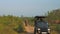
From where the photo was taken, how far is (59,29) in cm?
3103

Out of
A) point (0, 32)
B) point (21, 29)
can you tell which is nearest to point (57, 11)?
point (21, 29)

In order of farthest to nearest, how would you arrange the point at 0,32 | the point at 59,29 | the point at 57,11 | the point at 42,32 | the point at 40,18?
the point at 57,11
the point at 59,29
the point at 40,18
the point at 42,32
the point at 0,32

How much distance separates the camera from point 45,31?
67.0 ft

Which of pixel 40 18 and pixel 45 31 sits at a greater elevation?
pixel 40 18

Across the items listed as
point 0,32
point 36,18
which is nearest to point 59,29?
point 36,18

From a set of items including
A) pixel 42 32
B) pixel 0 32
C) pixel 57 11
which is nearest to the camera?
pixel 0 32

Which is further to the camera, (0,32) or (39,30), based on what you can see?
(39,30)

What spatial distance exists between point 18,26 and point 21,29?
92 centimetres

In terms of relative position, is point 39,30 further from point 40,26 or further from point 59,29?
point 59,29

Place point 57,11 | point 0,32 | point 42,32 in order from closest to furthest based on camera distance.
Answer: point 0,32, point 42,32, point 57,11

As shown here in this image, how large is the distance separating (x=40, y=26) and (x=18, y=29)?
11376 millimetres

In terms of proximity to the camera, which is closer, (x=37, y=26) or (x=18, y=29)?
(x=37, y=26)

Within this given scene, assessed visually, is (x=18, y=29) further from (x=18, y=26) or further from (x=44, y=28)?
(x=44, y=28)

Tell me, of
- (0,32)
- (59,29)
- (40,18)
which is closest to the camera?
(0,32)
